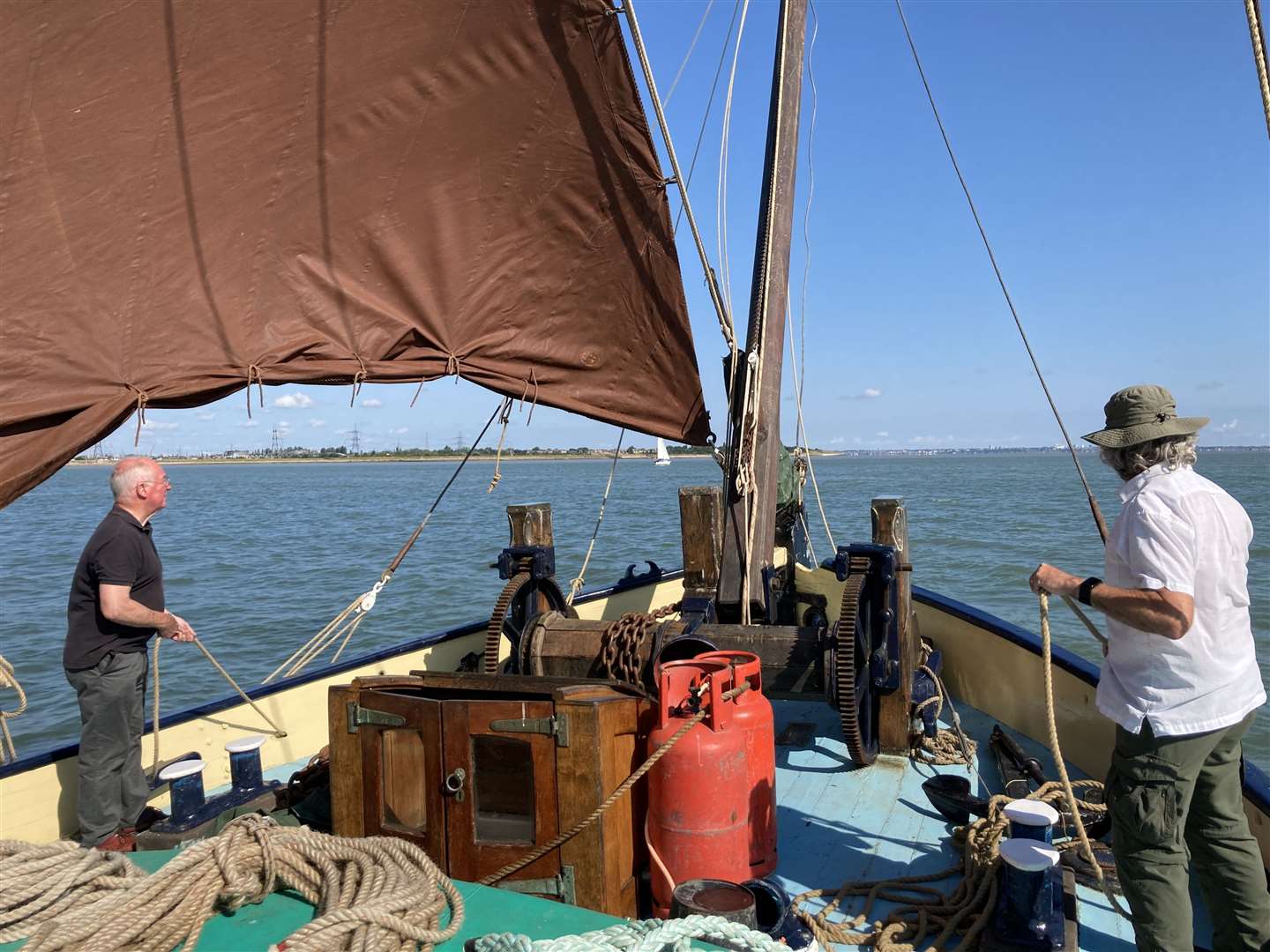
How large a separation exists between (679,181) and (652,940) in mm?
3749

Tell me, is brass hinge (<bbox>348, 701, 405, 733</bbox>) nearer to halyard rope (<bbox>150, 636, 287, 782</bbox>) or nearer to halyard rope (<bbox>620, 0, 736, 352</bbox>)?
halyard rope (<bbox>150, 636, 287, 782</bbox>)

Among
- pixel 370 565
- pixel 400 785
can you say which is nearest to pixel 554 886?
pixel 400 785

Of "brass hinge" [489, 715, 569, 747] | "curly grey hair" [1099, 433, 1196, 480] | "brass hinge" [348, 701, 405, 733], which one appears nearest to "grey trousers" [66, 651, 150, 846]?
"brass hinge" [348, 701, 405, 733]

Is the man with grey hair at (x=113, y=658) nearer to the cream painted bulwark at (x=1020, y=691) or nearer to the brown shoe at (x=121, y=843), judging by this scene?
the brown shoe at (x=121, y=843)

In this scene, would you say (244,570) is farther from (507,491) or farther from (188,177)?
(507,491)

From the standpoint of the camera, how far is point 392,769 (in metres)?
3.00

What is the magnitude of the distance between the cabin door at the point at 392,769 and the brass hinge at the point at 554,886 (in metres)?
0.35

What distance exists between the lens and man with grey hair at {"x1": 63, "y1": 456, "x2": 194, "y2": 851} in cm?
357

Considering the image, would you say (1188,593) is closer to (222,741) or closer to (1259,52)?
(1259,52)

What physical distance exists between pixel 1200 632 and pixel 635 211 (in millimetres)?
3516

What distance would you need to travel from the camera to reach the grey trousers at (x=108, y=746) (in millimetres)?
3580

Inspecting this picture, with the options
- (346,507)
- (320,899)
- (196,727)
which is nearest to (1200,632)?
(320,899)

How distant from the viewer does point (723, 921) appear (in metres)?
1.93

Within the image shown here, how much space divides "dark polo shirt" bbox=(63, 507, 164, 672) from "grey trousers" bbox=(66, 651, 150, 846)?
57 mm
